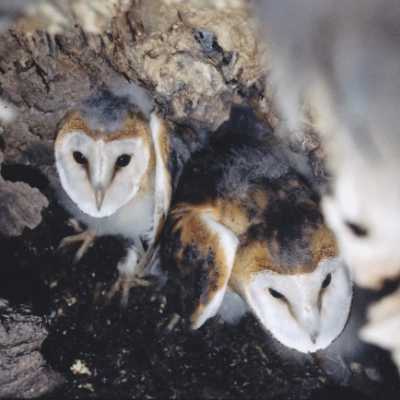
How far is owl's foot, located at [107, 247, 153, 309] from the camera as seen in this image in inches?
59.3

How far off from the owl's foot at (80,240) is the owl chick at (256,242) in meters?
0.25

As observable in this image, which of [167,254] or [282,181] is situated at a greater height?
[282,181]

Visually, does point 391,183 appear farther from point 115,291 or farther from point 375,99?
point 115,291

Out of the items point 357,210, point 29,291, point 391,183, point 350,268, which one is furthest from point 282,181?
point 29,291

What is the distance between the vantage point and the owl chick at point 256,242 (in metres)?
1.24

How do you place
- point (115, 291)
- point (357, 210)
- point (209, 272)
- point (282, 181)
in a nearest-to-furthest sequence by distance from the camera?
point (357, 210), point (209, 272), point (282, 181), point (115, 291)

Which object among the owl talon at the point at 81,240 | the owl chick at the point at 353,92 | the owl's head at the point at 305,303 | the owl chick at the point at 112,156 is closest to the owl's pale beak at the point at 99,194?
the owl chick at the point at 112,156

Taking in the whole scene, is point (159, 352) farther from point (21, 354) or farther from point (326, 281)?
point (326, 281)

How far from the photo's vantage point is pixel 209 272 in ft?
4.18

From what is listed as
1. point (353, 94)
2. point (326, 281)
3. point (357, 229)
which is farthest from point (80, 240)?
point (353, 94)

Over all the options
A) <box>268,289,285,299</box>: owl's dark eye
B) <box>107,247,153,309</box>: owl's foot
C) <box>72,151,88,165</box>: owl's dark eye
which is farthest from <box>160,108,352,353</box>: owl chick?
<box>72,151,88,165</box>: owl's dark eye

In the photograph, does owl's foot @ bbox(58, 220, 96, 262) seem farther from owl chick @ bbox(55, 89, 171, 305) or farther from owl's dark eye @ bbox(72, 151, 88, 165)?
owl's dark eye @ bbox(72, 151, 88, 165)

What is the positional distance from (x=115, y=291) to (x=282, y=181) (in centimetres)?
52

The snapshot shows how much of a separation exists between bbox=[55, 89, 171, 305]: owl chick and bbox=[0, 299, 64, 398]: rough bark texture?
304 mm
